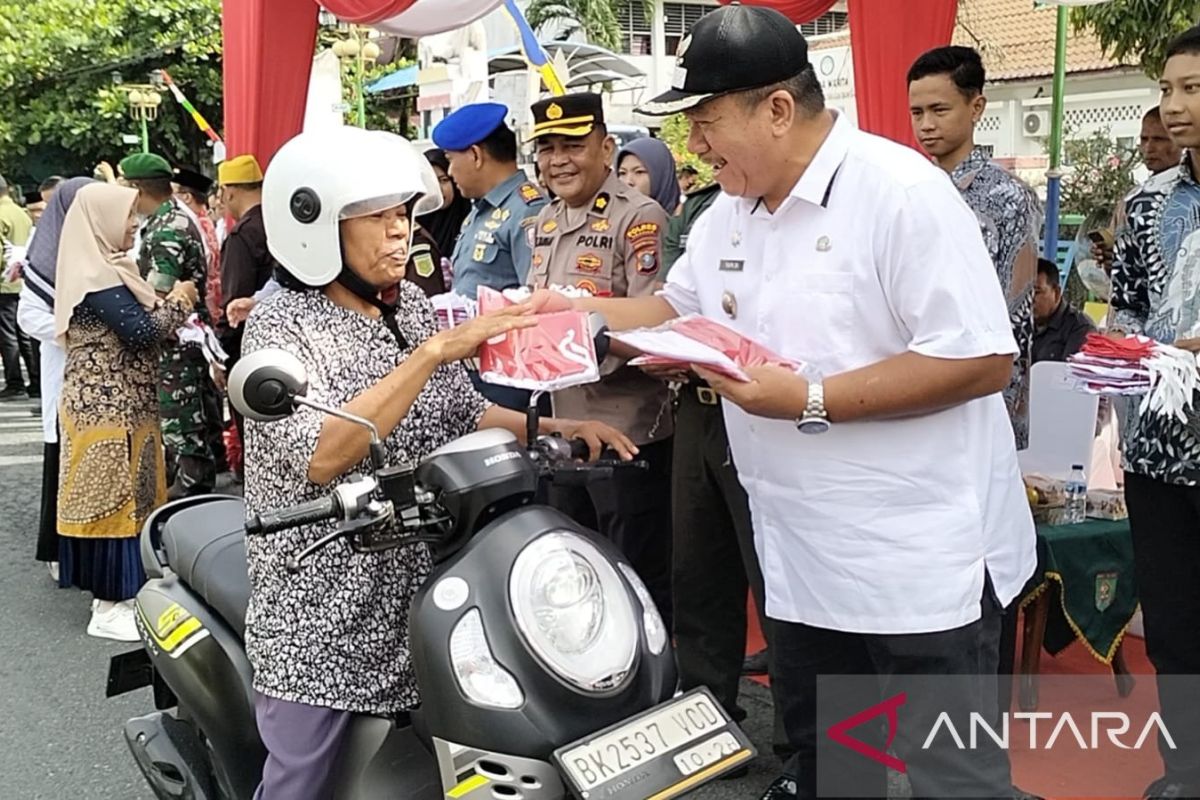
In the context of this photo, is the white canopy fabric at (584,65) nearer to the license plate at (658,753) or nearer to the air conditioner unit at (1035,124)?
the air conditioner unit at (1035,124)

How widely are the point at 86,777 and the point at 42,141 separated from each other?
A: 22.6m

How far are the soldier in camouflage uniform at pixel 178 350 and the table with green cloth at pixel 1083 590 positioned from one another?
4.35 m

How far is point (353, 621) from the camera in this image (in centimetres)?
214

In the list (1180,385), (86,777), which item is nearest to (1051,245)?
(1180,385)

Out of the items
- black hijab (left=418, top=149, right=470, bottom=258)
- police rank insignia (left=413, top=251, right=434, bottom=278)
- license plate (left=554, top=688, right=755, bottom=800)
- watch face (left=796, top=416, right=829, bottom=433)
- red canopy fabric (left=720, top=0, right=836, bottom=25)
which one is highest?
red canopy fabric (left=720, top=0, right=836, bottom=25)

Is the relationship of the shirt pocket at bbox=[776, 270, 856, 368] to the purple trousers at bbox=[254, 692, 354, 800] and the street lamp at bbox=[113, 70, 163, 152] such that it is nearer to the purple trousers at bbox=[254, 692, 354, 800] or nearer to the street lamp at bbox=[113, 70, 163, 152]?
the purple trousers at bbox=[254, 692, 354, 800]

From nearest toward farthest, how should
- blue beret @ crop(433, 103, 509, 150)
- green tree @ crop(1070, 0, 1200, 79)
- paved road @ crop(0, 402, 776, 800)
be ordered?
paved road @ crop(0, 402, 776, 800) → blue beret @ crop(433, 103, 509, 150) → green tree @ crop(1070, 0, 1200, 79)

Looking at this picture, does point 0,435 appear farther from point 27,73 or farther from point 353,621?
point 27,73

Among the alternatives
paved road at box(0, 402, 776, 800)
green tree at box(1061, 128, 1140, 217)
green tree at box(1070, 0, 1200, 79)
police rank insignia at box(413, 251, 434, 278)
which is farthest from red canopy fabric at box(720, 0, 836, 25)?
green tree at box(1070, 0, 1200, 79)

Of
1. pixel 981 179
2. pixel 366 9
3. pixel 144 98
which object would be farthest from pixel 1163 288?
pixel 144 98

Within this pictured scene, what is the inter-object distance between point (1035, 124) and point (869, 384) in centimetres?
2176

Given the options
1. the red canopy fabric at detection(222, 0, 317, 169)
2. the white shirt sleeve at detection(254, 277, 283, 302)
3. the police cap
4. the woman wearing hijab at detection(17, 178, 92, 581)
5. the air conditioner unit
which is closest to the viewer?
the white shirt sleeve at detection(254, 277, 283, 302)

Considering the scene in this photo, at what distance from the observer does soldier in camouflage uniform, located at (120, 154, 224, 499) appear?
603 cm

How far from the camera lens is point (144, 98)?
57.5ft
